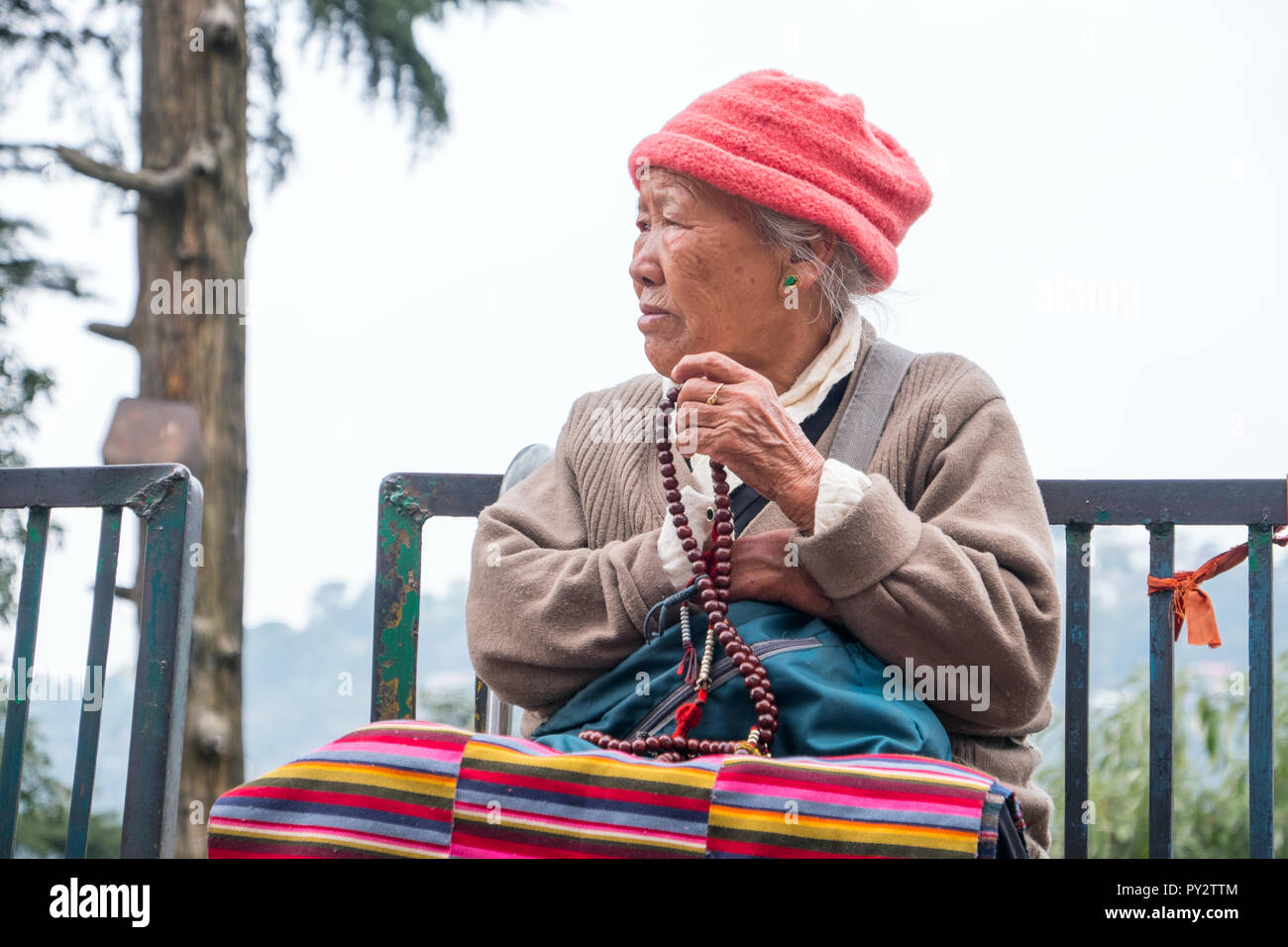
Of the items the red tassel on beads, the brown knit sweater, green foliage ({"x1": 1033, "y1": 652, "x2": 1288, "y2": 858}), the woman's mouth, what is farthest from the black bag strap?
green foliage ({"x1": 1033, "y1": 652, "x2": 1288, "y2": 858})

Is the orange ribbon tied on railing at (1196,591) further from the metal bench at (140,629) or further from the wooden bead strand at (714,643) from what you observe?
the metal bench at (140,629)

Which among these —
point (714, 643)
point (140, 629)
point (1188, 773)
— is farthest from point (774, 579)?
point (1188, 773)

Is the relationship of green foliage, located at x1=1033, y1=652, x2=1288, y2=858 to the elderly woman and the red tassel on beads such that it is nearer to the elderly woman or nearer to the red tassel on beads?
the elderly woman

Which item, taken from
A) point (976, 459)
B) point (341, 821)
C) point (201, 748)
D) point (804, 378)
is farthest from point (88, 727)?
point (201, 748)

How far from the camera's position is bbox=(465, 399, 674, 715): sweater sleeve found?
Answer: 85.5 inches

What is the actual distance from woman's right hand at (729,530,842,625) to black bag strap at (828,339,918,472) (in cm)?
21

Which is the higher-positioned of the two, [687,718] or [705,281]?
[705,281]

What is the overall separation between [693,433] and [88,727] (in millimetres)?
1278

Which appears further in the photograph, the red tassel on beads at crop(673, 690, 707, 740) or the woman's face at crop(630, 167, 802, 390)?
the woman's face at crop(630, 167, 802, 390)

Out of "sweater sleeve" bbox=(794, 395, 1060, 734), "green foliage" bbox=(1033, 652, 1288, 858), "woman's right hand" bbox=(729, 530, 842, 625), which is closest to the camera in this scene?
→ "sweater sleeve" bbox=(794, 395, 1060, 734)

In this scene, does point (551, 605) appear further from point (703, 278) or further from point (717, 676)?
point (703, 278)

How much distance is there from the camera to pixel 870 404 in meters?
2.29

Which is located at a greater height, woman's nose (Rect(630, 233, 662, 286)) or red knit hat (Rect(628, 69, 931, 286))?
red knit hat (Rect(628, 69, 931, 286))

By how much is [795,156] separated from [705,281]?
276 mm
